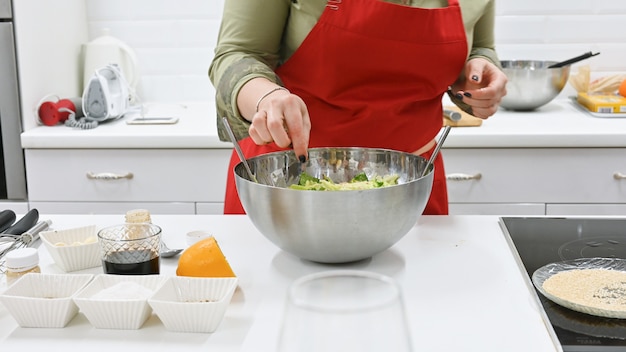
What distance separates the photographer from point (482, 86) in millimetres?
1565

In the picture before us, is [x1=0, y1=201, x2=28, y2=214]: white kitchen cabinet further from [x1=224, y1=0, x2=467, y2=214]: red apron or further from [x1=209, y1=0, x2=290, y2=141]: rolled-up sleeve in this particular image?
[x1=209, y1=0, x2=290, y2=141]: rolled-up sleeve

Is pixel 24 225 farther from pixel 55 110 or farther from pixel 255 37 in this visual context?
pixel 55 110

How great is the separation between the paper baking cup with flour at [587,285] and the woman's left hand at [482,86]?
432 mm

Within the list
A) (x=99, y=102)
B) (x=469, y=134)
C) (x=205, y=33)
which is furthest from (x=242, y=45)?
(x=205, y=33)

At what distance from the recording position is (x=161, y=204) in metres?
2.32

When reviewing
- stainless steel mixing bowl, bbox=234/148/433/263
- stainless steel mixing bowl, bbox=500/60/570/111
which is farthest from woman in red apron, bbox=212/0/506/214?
stainless steel mixing bowl, bbox=500/60/570/111

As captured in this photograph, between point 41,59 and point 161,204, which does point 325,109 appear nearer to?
point 161,204

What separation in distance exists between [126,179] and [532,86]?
137 cm

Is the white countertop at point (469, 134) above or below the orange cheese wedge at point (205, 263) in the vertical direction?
below

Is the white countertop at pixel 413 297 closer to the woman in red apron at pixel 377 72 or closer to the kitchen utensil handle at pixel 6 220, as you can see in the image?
the kitchen utensil handle at pixel 6 220

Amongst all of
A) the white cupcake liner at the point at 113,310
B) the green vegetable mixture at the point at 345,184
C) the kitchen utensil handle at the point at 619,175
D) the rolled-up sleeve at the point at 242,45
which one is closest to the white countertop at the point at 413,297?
the white cupcake liner at the point at 113,310

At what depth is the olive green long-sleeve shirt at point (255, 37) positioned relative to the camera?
1.37 metres

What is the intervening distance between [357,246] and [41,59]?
5.68 ft

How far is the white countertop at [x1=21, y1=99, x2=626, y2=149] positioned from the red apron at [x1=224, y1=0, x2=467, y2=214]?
2.15 feet
